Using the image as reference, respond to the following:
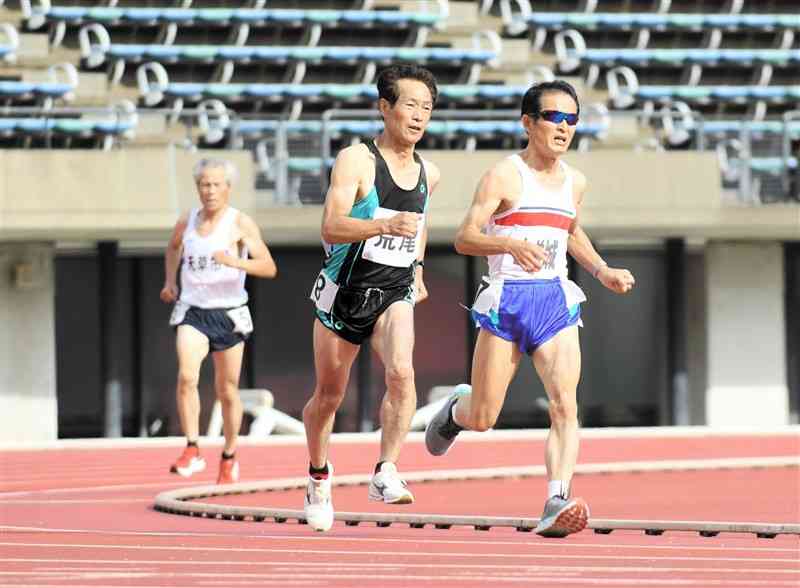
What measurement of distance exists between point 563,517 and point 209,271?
5692 millimetres

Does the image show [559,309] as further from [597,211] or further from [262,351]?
[262,351]

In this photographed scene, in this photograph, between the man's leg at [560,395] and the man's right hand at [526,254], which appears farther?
the man's leg at [560,395]

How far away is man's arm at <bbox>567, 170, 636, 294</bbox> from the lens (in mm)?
8438

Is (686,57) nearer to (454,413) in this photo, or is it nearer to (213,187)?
(213,187)

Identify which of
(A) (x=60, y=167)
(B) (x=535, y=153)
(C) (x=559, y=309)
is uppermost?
(A) (x=60, y=167)

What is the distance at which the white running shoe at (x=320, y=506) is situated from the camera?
8.84m

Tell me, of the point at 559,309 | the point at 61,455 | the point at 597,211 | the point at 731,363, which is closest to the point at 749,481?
the point at 559,309

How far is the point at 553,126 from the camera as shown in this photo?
8531 mm

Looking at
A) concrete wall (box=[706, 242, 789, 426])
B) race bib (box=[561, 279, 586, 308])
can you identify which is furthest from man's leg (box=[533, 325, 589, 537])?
concrete wall (box=[706, 242, 789, 426])

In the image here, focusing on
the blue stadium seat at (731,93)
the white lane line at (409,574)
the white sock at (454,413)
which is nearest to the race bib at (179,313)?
the white sock at (454,413)

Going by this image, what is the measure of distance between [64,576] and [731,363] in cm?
1794

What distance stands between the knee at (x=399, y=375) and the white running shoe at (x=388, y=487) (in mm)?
330

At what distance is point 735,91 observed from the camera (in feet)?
81.4

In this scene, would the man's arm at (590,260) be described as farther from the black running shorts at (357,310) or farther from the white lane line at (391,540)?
the white lane line at (391,540)
